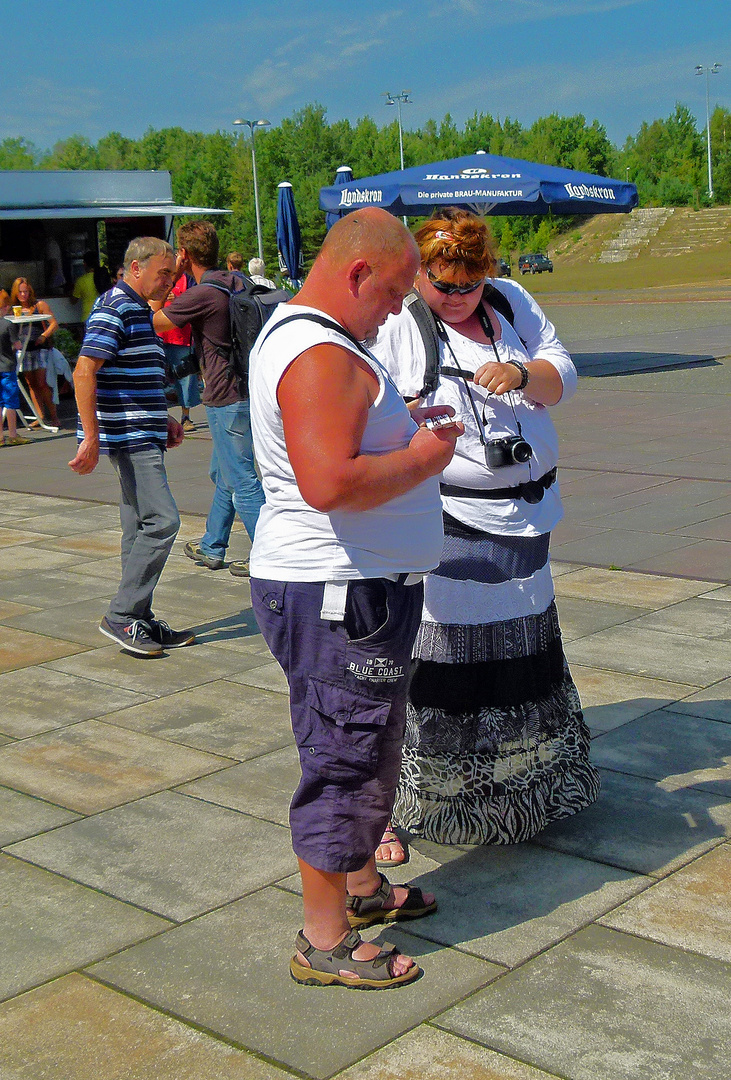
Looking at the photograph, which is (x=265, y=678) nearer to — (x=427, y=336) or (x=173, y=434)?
(x=173, y=434)

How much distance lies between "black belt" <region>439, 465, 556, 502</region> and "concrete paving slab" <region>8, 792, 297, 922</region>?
1.17 metres

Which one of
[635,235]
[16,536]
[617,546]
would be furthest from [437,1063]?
[635,235]

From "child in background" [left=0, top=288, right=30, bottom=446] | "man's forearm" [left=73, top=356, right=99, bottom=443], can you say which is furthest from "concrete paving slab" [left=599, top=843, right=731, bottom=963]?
"child in background" [left=0, top=288, right=30, bottom=446]

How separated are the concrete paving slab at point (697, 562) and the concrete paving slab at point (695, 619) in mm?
471

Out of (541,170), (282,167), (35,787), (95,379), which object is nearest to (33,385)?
(541,170)

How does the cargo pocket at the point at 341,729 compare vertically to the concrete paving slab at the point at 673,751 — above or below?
above

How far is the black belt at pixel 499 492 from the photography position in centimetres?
344

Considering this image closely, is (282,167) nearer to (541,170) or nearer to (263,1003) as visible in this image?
(541,170)

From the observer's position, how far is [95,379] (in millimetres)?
5379

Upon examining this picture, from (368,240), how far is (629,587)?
416cm

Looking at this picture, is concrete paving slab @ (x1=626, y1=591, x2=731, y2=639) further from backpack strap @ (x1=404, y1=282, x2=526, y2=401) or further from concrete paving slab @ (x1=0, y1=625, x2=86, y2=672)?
concrete paving slab @ (x1=0, y1=625, x2=86, y2=672)

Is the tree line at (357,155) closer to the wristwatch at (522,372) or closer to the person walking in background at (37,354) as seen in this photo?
the person walking in background at (37,354)

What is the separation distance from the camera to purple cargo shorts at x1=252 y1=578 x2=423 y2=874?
106 inches

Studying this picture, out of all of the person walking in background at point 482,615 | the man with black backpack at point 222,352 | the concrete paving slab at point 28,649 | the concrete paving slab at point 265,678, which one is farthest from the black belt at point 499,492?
the man with black backpack at point 222,352
